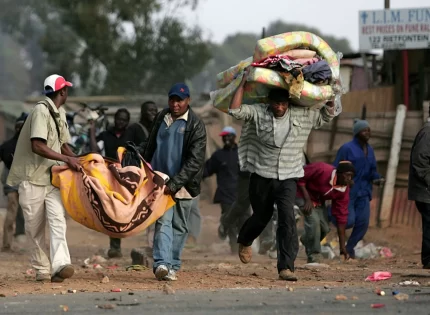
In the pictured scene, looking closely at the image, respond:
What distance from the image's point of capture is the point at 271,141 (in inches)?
382

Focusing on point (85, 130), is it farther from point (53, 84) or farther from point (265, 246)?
point (53, 84)

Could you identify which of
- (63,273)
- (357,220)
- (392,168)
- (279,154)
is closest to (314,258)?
(357,220)

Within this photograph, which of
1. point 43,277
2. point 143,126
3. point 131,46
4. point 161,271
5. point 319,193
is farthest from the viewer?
point 131,46

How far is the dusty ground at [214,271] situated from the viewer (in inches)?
365

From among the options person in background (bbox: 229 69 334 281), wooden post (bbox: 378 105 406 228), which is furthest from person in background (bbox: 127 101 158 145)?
wooden post (bbox: 378 105 406 228)

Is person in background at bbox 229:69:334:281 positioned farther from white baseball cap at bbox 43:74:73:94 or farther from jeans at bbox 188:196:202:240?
jeans at bbox 188:196:202:240

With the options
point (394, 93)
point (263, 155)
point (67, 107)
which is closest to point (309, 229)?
point (263, 155)

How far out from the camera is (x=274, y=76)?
9.54m

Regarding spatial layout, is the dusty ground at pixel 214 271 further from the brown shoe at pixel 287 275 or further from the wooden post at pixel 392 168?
the wooden post at pixel 392 168

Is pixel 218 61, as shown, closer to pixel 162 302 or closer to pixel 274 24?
pixel 274 24

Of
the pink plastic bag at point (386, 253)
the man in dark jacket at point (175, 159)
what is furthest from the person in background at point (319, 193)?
the pink plastic bag at point (386, 253)

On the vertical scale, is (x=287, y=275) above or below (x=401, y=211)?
below

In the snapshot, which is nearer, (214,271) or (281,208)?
(281,208)

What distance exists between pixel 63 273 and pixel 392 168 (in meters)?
9.51
